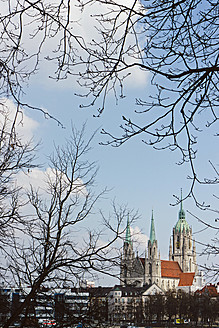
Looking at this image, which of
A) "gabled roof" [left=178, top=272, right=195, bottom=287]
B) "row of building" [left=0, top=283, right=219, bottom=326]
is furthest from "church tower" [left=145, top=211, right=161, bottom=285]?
"row of building" [left=0, top=283, right=219, bottom=326]

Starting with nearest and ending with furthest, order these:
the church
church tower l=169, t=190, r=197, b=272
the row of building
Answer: the row of building, the church, church tower l=169, t=190, r=197, b=272

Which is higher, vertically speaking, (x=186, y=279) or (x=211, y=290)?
(x=186, y=279)

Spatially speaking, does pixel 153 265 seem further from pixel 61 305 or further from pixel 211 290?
pixel 61 305

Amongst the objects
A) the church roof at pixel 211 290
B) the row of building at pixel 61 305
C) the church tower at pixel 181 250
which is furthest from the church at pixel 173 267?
the row of building at pixel 61 305

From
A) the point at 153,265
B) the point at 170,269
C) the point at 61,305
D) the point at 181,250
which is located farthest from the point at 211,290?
the point at 181,250

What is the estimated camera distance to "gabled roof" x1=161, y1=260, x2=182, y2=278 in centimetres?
11659

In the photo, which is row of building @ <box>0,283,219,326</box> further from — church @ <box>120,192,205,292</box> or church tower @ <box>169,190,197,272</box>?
church tower @ <box>169,190,197,272</box>

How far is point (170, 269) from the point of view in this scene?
391 feet

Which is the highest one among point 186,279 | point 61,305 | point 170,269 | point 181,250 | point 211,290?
point 181,250

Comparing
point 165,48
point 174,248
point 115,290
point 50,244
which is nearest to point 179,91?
point 165,48

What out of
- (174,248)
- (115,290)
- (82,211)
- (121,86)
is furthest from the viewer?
(174,248)

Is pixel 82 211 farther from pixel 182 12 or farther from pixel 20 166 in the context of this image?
pixel 182 12

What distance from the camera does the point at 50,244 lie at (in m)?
7.74

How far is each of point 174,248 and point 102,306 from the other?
123m
